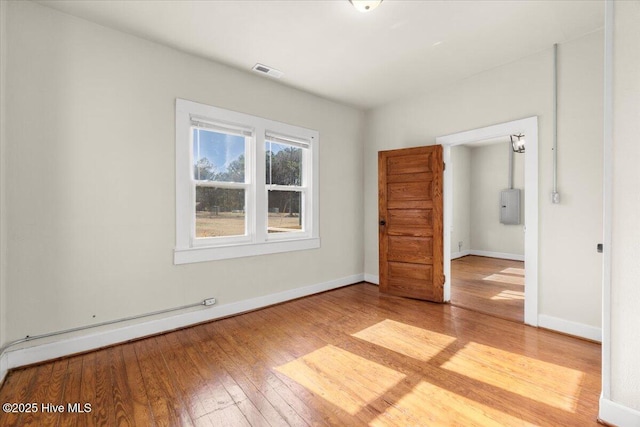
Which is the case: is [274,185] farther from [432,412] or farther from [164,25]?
[432,412]

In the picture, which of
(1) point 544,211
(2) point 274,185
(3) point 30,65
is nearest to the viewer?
(3) point 30,65

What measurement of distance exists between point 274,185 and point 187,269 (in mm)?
1463

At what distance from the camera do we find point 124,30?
2.65 m

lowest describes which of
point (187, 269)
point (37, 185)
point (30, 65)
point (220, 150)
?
point (187, 269)

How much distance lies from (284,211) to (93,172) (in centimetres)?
212

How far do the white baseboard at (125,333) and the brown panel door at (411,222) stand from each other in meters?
1.46

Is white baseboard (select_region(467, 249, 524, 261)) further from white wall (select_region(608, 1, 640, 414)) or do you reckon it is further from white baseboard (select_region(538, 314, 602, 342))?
white wall (select_region(608, 1, 640, 414))

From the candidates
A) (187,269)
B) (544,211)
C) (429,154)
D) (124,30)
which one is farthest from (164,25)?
(544,211)

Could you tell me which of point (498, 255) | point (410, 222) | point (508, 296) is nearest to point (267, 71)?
point (410, 222)

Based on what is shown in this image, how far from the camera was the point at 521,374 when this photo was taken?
2.14 metres

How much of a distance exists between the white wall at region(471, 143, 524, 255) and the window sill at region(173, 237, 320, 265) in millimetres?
5312

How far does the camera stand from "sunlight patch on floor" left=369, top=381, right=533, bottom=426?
166 cm

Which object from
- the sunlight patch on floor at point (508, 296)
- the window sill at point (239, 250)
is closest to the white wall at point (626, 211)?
the sunlight patch on floor at point (508, 296)

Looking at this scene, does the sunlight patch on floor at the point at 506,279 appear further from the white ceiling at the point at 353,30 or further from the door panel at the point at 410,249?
the white ceiling at the point at 353,30
